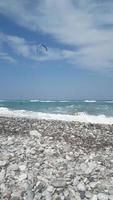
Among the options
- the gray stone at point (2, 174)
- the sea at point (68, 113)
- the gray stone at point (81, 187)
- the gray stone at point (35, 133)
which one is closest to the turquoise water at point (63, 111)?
the sea at point (68, 113)

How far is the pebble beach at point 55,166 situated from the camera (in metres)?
6.77

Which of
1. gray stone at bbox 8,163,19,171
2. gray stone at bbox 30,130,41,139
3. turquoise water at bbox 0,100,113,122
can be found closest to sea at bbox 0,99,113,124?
turquoise water at bbox 0,100,113,122

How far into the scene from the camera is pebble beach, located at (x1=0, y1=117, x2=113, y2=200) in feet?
22.2

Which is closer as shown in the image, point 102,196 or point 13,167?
point 102,196

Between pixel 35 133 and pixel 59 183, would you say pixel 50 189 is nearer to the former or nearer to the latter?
pixel 59 183

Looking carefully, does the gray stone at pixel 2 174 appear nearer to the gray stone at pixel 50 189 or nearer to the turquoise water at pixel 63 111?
the gray stone at pixel 50 189

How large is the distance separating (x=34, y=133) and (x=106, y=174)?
4778 mm

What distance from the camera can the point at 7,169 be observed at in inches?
308

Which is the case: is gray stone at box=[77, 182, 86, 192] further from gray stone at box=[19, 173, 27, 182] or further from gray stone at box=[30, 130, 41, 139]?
gray stone at box=[30, 130, 41, 139]

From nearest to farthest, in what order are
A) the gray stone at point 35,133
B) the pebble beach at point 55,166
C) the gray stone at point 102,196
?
1. the gray stone at point 102,196
2. the pebble beach at point 55,166
3. the gray stone at point 35,133

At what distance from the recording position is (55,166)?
8086mm

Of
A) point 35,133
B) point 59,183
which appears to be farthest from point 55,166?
point 35,133

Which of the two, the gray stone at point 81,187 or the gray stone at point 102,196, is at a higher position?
the gray stone at point 81,187

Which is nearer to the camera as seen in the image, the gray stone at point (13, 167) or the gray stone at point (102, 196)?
the gray stone at point (102, 196)
